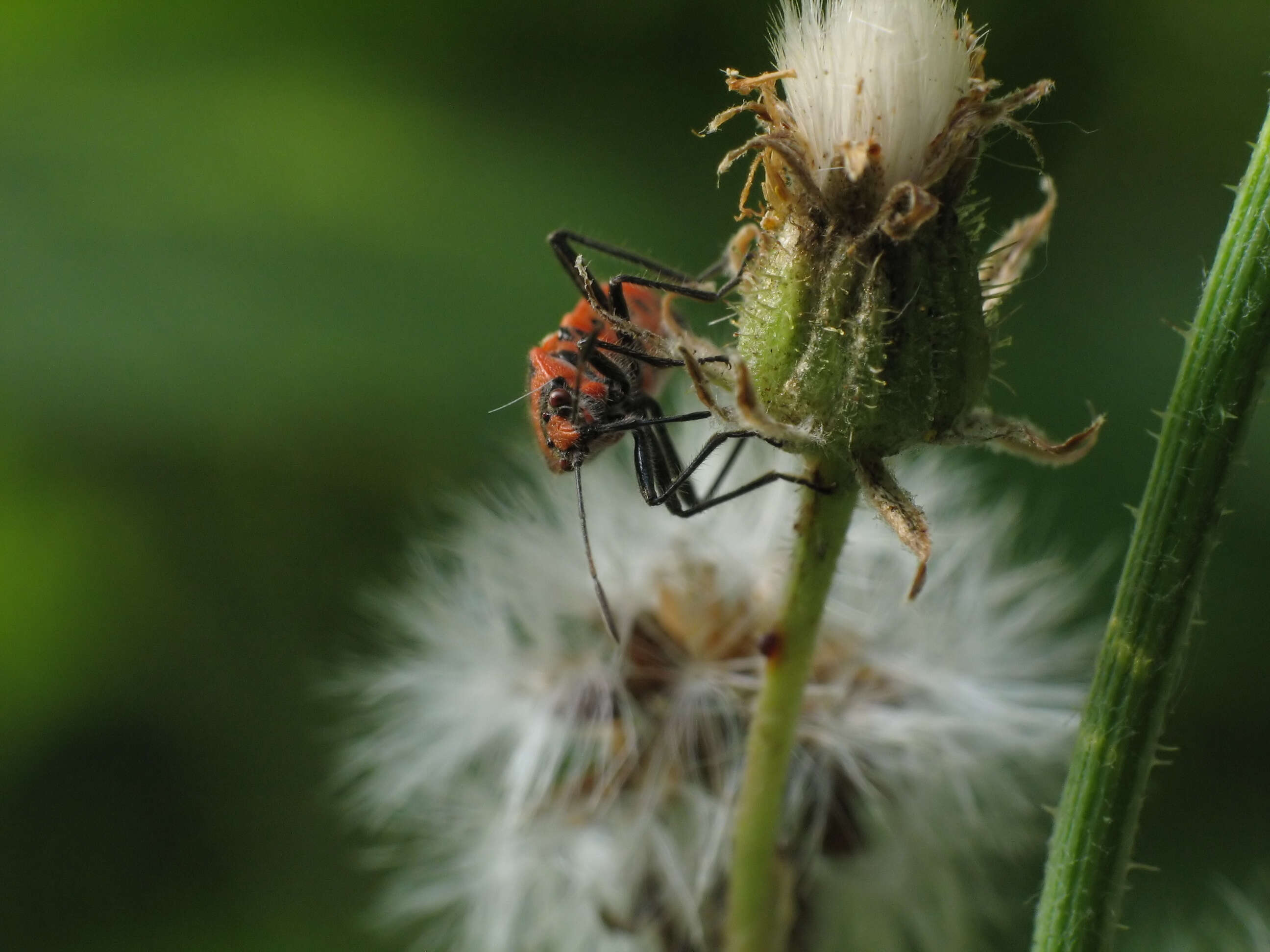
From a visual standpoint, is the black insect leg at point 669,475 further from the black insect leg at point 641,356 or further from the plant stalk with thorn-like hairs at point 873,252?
the plant stalk with thorn-like hairs at point 873,252

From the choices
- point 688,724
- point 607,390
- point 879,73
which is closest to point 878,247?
point 879,73

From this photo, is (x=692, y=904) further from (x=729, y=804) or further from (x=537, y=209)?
(x=537, y=209)

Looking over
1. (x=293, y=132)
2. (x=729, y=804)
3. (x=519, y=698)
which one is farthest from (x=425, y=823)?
(x=293, y=132)

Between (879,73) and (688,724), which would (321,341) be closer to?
(688,724)

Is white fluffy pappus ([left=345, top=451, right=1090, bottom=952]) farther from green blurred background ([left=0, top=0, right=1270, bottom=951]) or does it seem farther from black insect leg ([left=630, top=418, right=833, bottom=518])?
green blurred background ([left=0, top=0, right=1270, bottom=951])

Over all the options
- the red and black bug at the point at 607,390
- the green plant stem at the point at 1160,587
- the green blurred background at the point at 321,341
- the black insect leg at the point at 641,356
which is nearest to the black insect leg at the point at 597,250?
the red and black bug at the point at 607,390
